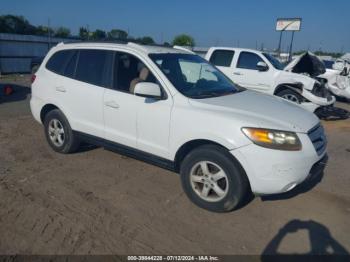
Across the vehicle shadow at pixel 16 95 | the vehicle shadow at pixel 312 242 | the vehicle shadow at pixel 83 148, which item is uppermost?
the vehicle shadow at pixel 312 242

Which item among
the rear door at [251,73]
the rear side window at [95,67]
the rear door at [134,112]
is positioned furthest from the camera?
the rear door at [251,73]

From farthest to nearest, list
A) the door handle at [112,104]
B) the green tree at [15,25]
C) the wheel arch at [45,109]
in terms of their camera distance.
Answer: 1. the green tree at [15,25]
2. the wheel arch at [45,109]
3. the door handle at [112,104]

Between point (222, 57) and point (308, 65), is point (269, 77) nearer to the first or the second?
point (222, 57)

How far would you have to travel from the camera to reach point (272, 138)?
336 centimetres

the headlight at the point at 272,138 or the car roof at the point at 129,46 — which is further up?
the car roof at the point at 129,46

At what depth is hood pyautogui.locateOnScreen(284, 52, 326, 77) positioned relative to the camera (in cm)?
1011

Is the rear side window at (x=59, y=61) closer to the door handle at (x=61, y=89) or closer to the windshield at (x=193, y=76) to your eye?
the door handle at (x=61, y=89)

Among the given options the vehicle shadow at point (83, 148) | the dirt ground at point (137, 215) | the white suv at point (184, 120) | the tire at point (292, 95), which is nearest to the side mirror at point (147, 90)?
the white suv at point (184, 120)

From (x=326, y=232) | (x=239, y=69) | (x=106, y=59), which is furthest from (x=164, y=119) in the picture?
(x=239, y=69)

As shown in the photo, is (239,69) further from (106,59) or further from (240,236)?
(240,236)

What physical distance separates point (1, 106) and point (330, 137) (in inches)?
344

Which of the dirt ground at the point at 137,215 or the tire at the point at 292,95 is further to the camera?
the tire at the point at 292,95

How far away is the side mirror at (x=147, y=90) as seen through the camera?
377 cm

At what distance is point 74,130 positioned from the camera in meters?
5.05
